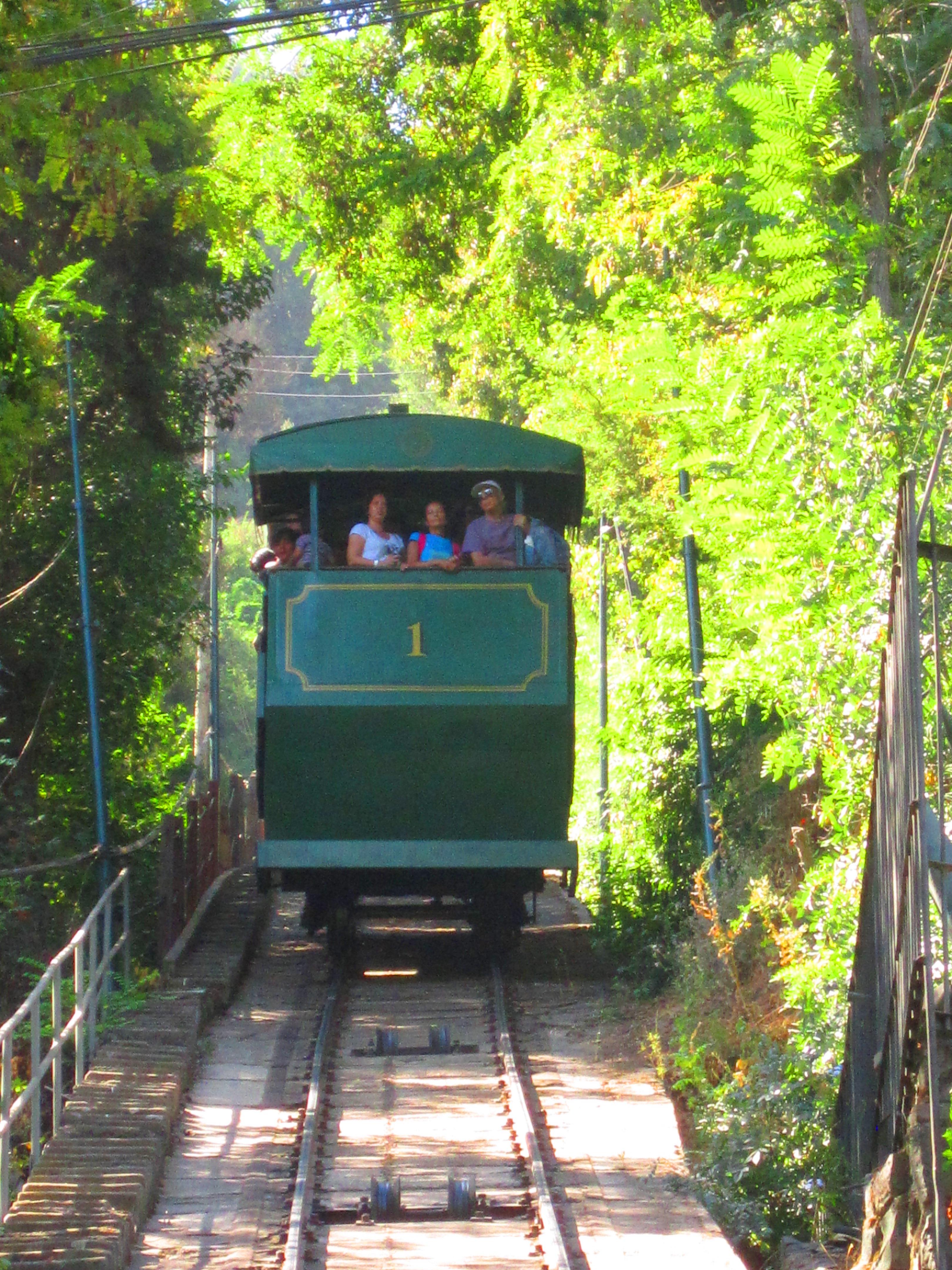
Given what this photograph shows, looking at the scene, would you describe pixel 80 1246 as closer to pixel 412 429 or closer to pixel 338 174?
pixel 412 429

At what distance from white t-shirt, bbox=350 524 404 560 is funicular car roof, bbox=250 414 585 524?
0.41m

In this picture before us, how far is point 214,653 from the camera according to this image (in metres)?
25.0

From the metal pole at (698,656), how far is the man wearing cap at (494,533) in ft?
4.28

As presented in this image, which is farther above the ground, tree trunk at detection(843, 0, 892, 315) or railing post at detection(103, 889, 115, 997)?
tree trunk at detection(843, 0, 892, 315)

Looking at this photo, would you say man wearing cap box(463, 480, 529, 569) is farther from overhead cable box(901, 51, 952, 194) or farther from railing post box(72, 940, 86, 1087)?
railing post box(72, 940, 86, 1087)

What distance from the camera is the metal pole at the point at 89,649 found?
1215 cm

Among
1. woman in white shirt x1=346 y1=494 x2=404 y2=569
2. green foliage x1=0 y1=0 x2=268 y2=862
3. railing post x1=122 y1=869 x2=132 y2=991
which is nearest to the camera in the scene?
railing post x1=122 y1=869 x2=132 y2=991

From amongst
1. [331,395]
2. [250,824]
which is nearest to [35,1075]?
[250,824]

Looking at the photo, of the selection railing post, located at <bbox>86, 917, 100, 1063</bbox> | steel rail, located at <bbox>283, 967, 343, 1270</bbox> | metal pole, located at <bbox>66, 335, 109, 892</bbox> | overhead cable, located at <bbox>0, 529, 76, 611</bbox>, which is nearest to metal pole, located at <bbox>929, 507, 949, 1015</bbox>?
steel rail, located at <bbox>283, 967, 343, 1270</bbox>

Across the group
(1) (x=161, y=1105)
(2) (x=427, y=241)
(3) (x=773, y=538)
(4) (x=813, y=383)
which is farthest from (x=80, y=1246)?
(2) (x=427, y=241)

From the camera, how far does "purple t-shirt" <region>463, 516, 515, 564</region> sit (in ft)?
38.1

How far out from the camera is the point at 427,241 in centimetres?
2069

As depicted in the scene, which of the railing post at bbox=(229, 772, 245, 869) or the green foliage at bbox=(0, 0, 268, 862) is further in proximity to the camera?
the railing post at bbox=(229, 772, 245, 869)

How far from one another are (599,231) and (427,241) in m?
7.23
